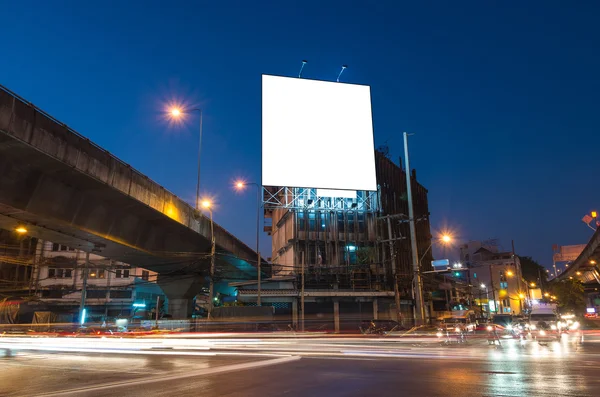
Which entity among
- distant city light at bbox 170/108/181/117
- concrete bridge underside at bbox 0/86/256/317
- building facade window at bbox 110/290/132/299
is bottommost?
building facade window at bbox 110/290/132/299

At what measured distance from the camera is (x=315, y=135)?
36.8 metres

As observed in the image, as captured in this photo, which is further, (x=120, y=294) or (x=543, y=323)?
(x=120, y=294)

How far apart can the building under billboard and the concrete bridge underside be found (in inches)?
339

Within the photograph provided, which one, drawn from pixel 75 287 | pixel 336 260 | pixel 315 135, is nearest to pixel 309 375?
pixel 315 135

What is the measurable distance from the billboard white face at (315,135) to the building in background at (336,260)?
830 centimetres

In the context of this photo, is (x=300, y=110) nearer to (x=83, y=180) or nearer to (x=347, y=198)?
(x=347, y=198)

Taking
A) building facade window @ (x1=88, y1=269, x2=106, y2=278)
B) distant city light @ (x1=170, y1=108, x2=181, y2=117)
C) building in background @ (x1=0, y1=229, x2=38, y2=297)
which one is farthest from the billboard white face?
building facade window @ (x1=88, y1=269, x2=106, y2=278)

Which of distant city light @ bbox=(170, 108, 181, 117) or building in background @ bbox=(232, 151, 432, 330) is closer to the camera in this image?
distant city light @ bbox=(170, 108, 181, 117)

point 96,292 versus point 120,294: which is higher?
point 96,292

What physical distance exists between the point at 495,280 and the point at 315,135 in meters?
69.5

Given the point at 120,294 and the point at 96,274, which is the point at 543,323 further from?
the point at 96,274

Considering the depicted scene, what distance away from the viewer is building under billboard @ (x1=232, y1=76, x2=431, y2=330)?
36812mm

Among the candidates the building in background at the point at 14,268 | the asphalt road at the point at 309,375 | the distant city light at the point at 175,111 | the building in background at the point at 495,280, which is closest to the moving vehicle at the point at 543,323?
the asphalt road at the point at 309,375

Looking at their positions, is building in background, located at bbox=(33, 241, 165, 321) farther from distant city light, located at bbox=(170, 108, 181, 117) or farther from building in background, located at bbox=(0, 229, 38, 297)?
distant city light, located at bbox=(170, 108, 181, 117)
